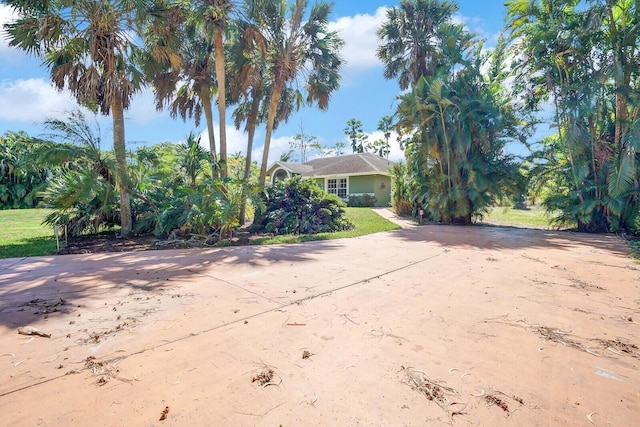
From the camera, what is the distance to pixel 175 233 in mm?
8969

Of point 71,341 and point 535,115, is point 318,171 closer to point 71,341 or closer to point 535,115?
point 535,115

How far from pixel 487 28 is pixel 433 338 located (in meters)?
15.7

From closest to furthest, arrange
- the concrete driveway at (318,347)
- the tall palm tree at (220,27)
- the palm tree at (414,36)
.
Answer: the concrete driveway at (318,347), the tall palm tree at (220,27), the palm tree at (414,36)

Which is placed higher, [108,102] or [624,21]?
[624,21]

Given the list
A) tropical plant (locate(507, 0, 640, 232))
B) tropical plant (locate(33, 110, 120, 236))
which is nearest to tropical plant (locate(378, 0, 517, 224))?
tropical plant (locate(507, 0, 640, 232))


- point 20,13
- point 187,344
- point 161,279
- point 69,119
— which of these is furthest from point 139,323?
point 20,13

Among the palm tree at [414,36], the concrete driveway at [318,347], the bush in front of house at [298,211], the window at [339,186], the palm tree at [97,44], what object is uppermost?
the palm tree at [414,36]

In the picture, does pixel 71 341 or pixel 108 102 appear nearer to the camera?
pixel 71 341

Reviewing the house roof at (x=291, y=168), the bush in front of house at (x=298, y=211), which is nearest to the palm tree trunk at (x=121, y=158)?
the bush in front of house at (x=298, y=211)

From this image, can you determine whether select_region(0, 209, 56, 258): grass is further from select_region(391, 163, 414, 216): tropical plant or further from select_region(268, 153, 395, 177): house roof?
select_region(268, 153, 395, 177): house roof

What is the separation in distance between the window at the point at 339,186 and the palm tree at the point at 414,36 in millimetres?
10151

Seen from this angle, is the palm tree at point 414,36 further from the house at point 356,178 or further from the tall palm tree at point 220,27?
the tall palm tree at point 220,27

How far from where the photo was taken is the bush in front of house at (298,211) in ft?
35.7

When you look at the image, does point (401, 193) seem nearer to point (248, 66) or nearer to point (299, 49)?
point (299, 49)
